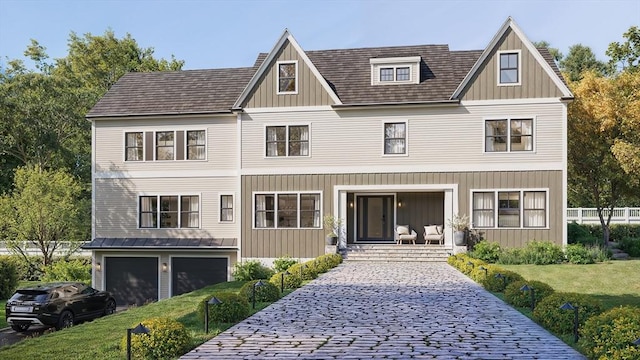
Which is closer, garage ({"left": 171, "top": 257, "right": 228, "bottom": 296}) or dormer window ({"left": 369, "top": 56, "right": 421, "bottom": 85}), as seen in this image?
dormer window ({"left": 369, "top": 56, "right": 421, "bottom": 85})

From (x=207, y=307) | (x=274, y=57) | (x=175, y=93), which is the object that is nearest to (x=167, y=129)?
(x=175, y=93)

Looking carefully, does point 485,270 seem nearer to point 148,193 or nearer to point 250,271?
point 250,271

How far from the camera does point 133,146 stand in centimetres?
2644

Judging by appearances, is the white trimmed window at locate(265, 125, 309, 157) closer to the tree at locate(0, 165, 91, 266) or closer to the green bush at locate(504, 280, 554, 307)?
the tree at locate(0, 165, 91, 266)

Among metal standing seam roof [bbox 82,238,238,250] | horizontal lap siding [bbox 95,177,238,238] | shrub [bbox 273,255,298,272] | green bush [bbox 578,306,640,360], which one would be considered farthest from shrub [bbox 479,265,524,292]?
horizontal lap siding [bbox 95,177,238,238]

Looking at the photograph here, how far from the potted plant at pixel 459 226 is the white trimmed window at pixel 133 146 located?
14464 mm

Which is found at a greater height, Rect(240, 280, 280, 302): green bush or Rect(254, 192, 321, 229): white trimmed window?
Rect(254, 192, 321, 229): white trimmed window

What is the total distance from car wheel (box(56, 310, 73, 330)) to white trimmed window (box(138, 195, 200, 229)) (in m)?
9.08

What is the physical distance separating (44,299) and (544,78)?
65.0ft

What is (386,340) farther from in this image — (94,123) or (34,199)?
(34,199)

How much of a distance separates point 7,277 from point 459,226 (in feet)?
63.3

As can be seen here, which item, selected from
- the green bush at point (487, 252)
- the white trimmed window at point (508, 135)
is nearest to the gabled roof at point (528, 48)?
the white trimmed window at point (508, 135)

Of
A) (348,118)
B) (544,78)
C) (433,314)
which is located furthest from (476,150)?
(433,314)

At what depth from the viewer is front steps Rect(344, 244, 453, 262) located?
74.9 feet
